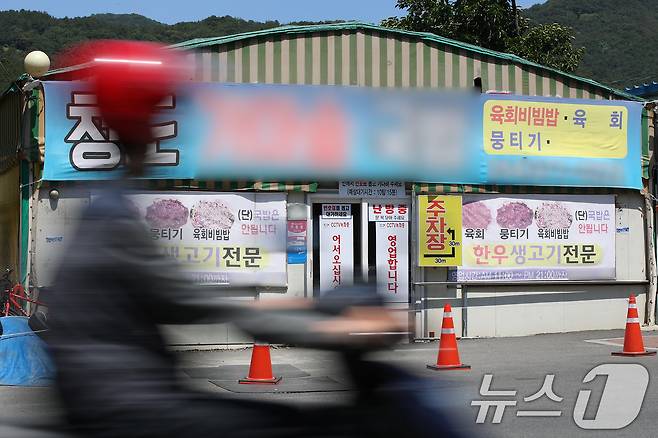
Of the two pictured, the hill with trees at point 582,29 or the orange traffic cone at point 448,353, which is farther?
the hill with trees at point 582,29

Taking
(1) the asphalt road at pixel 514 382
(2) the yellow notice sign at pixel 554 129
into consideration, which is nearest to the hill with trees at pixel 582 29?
(2) the yellow notice sign at pixel 554 129

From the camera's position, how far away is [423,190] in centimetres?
1584

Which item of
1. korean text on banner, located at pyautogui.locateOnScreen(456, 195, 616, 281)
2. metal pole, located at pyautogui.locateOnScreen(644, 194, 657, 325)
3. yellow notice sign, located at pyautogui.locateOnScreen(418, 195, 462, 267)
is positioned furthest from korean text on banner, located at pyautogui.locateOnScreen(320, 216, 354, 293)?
metal pole, located at pyautogui.locateOnScreen(644, 194, 657, 325)

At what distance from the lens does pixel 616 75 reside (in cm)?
6925

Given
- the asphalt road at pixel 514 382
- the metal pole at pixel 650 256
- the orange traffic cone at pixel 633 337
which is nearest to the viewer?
the asphalt road at pixel 514 382

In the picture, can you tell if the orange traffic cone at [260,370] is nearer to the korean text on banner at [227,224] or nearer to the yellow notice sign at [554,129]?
the korean text on banner at [227,224]

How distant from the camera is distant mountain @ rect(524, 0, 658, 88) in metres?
70.1

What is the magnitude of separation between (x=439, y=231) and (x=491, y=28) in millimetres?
17152

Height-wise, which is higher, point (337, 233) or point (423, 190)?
point (423, 190)

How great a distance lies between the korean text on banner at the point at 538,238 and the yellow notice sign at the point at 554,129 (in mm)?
776

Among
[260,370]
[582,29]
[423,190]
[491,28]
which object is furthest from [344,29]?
[582,29]

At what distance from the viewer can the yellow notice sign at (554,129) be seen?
A: 1588 centimetres

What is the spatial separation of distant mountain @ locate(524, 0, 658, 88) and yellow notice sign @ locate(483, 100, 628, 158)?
139 ft

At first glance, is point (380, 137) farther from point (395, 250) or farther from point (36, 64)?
point (36, 64)
